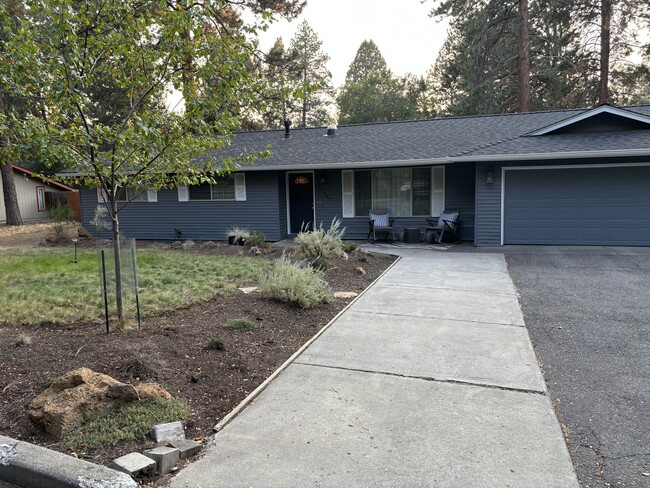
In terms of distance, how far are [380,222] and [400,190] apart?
1087 millimetres

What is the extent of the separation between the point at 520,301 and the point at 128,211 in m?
12.6

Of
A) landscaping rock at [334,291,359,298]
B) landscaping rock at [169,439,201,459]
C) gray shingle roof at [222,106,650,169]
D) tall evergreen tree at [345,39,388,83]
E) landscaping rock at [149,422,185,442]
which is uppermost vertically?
tall evergreen tree at [345,39,388,83]

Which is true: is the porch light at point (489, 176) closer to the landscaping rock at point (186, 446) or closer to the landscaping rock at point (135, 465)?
the landscaping rock at point (186, 446)

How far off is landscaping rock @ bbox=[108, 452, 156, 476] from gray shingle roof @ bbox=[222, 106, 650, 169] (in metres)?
8.53

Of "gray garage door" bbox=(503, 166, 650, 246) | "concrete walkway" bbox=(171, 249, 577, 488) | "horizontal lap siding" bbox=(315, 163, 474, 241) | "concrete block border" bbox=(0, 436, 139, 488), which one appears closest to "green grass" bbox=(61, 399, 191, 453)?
"concrete block border" bbox=(0, 436, 139, 488)

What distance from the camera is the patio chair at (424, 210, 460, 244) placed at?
12.2 metres

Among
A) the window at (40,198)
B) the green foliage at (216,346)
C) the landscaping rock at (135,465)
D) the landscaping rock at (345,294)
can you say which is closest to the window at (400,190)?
the landscaping rock at (345,294)

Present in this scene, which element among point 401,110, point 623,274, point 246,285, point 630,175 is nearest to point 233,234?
point 246,285

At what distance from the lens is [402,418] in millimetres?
3139

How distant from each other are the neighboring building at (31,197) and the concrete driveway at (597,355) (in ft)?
75.1

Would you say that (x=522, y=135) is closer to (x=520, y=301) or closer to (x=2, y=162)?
(x=520, y=301)

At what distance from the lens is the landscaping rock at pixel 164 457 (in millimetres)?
2598

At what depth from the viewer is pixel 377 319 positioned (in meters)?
5.52

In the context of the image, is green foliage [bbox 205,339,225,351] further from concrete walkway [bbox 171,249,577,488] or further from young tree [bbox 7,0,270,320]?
young tree [bbox 7,0,270,320]
